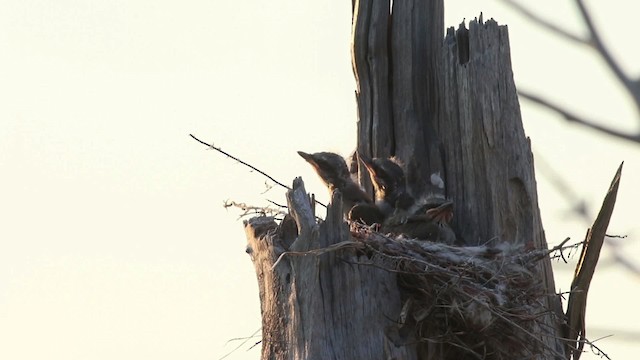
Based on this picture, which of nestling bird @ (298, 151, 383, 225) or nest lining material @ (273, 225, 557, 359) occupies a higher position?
nestling bird @ (298, 151, 383, 225)

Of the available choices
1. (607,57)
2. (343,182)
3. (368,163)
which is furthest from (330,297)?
(607,57)

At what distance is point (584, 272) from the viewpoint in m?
7.73

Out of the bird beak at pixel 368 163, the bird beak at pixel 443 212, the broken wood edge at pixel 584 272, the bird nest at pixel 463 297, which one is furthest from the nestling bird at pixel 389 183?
the broken wood edge at pixel 584 272

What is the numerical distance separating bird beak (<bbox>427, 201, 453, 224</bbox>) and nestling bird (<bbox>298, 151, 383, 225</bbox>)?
664 millimetres

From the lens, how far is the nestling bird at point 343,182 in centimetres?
821

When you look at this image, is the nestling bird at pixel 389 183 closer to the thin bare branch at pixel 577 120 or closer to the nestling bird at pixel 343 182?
the nestling bird at pixel 343 182

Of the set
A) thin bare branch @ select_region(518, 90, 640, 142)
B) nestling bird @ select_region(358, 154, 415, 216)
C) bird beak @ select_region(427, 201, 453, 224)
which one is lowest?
thin bare branch @ select_region(518, 90, 640, 142)

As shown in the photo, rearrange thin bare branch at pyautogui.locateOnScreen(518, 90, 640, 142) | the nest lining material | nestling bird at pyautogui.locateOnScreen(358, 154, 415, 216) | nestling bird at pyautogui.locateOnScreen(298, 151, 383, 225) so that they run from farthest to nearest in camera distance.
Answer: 1. nestling bird at pyautogui.locateOnScreen(298, 151, 383, 225)
2. nestling bird at pyautogui.locateOnScreen(358, 154, 415, 216)
3. the nest lining material
4. thin bare branch at pyautogui.locateOnScreen(518, 90, 640, 142)

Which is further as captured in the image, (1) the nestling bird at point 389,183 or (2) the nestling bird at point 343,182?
(2) the nestling bird at point 343,182

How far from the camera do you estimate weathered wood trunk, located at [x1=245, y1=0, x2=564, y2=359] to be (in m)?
6.54

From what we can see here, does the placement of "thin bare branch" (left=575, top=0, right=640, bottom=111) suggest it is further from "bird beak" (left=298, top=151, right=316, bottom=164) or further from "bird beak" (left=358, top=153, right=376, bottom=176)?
"bird beak" (left=298, top=151, right=316, bottom=164)

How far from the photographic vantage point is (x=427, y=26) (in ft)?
26.7

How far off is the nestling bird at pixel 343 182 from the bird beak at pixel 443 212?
0.66 meters

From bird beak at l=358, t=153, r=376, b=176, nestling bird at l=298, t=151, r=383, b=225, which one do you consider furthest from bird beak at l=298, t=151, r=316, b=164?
bird beak at l=358, t=153, r=376, b=176
